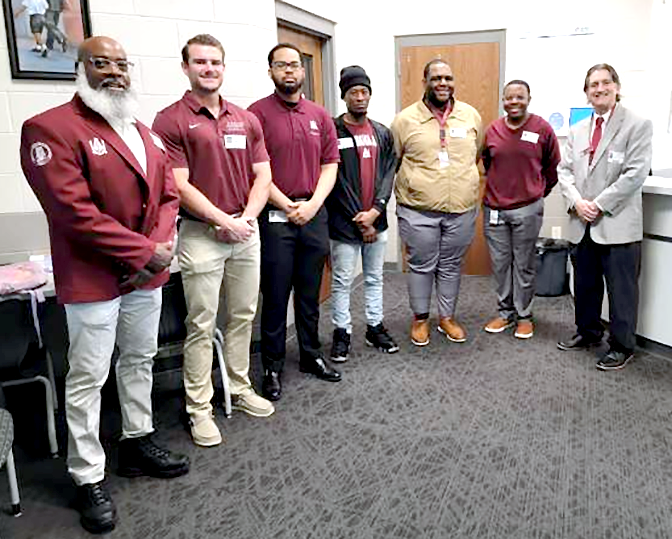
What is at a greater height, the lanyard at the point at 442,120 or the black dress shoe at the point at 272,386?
the lanyard at the point at 442,120

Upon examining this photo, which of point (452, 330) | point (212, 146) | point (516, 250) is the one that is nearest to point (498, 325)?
point (452, 330)

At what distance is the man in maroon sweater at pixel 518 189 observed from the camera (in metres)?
3.28

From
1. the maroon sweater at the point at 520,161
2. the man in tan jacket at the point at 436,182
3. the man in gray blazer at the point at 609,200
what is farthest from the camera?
the maroon sweater at the point at 520,161

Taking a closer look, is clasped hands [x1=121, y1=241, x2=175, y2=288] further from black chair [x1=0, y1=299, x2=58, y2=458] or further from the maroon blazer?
black chair [x1=0, y1=299, x2=58, y2=458]

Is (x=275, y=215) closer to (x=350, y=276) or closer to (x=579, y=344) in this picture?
(x=350, y=276)

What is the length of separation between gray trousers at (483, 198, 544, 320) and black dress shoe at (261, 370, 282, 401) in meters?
1.56

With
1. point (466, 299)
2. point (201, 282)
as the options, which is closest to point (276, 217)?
point (201, 282)

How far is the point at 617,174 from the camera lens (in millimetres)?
2850

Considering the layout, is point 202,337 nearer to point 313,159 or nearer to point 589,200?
point 313,159

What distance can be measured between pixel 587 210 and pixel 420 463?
5.12 ft

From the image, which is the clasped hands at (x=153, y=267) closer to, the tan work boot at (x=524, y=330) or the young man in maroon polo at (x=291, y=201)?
the young man in maroon polo at (x=291, y=201)

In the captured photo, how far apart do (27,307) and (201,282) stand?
635 millimetres

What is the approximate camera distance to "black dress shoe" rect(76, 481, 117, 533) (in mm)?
1891

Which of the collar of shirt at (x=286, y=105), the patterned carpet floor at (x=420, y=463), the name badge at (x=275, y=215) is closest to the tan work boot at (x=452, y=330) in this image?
the patterned carpet floor at (x=420, y=463)
